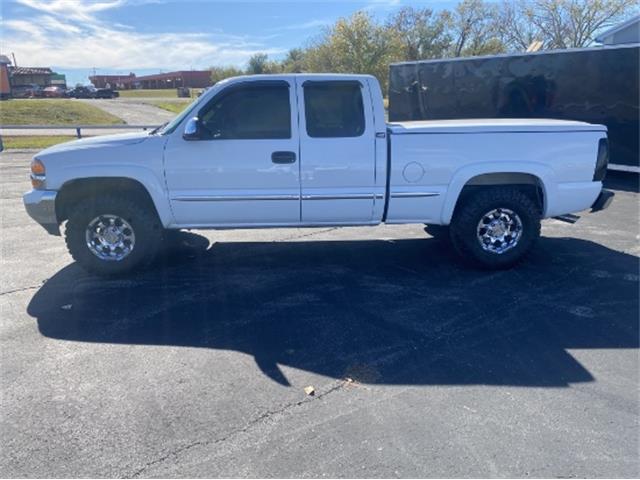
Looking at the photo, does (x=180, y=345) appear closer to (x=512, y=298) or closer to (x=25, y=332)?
(x=25, y=332)

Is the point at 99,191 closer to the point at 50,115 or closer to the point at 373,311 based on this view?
the point at 373,311

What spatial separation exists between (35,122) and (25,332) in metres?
30.4

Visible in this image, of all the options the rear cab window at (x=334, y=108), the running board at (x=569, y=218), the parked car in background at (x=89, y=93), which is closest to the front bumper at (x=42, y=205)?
the rear cab window at (x=334, y=108)

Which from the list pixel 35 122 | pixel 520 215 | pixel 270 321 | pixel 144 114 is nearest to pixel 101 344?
pixel 270 321

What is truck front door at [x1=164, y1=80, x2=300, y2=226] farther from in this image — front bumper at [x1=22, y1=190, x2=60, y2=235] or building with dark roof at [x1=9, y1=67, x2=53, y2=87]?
building with dark roof at [x1=9, y1=67, x2=53, y2=87]

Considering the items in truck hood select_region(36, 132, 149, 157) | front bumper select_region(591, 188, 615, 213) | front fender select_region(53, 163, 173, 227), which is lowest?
front bumper select_region(591, 188, 615, 213)

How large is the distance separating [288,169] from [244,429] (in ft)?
9.35

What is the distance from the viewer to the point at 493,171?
5.12m

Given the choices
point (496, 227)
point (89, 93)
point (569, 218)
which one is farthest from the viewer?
point (89, 93)

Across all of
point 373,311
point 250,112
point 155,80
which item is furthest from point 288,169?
point 155,80

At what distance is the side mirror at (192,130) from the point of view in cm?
484

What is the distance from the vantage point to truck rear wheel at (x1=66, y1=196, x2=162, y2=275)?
16.7 ft

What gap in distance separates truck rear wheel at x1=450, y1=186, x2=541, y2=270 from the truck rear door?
3.29 ft

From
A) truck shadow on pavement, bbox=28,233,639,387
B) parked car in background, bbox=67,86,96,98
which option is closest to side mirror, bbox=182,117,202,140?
truck shadow on pavement, bbox=28,233,639,387
